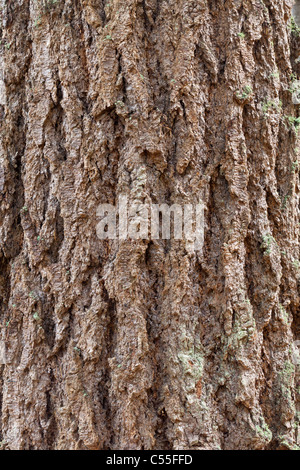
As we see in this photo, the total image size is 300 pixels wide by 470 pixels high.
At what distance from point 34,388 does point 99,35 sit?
1.04 m

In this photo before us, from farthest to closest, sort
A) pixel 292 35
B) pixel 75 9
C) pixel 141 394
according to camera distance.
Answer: pixel 292 35 → pixel 75 9 → pixel 141 394

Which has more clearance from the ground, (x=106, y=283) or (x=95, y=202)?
(x=95, y=202)

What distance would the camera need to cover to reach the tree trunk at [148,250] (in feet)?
3.87

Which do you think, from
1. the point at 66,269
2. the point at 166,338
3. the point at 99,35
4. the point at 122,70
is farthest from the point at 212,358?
the point at 99,35

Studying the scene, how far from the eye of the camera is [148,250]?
1.22m

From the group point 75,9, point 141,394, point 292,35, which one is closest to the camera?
point 141,394

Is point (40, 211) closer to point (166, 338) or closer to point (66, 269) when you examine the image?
point (66, 269)

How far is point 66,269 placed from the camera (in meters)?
1.24

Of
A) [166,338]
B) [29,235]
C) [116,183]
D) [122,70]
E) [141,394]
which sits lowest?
[141,394]

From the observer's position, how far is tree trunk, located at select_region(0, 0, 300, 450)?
118cm

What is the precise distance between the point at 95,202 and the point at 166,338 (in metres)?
0.44

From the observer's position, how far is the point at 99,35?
1227 mm

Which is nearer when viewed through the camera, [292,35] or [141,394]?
[141,394]

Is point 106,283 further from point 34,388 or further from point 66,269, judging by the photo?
point 34,388
